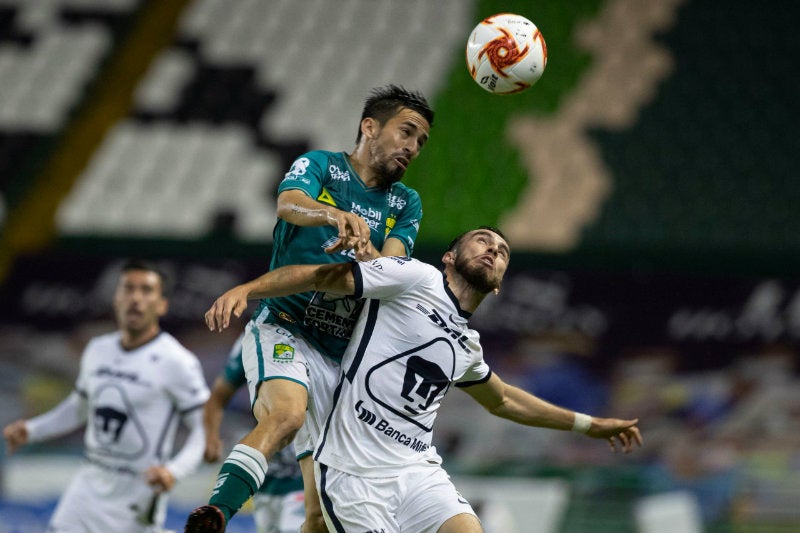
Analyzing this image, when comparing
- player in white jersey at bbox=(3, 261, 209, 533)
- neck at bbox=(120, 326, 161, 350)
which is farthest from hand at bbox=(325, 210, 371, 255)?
neck at bbox=(120, 326, 161, 350)

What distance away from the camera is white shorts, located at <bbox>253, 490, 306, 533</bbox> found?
22.6ft

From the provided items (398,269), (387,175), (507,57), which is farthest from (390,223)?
(507,57)

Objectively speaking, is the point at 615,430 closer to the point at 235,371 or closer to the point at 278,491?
the point at 278,491

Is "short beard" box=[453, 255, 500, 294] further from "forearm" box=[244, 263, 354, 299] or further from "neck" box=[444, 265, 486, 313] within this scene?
"forearm" box=[244, 263, 354, 299]

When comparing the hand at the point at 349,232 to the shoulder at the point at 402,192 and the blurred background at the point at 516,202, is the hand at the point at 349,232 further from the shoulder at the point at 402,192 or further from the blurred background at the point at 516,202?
the blurred background at the point at 516,202

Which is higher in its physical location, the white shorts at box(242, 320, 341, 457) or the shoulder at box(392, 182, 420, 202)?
the shoulder at box(392, 182, 420, 202)

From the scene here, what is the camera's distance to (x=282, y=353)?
5539mm

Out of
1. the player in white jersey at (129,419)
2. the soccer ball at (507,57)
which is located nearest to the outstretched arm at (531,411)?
the soccer ball at (507,57)

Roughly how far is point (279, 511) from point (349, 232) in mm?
2634

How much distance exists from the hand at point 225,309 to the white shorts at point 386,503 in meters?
1.07

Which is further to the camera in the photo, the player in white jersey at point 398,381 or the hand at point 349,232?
the player in white jersey at point 398,381

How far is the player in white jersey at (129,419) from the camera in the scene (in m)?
7.34

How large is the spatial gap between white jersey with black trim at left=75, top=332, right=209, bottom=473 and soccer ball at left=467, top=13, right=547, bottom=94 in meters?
2.98

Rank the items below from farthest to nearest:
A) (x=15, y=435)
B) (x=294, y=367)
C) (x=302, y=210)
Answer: (x=15, y=435), (x=294, y=367), (x=302, y=210)
